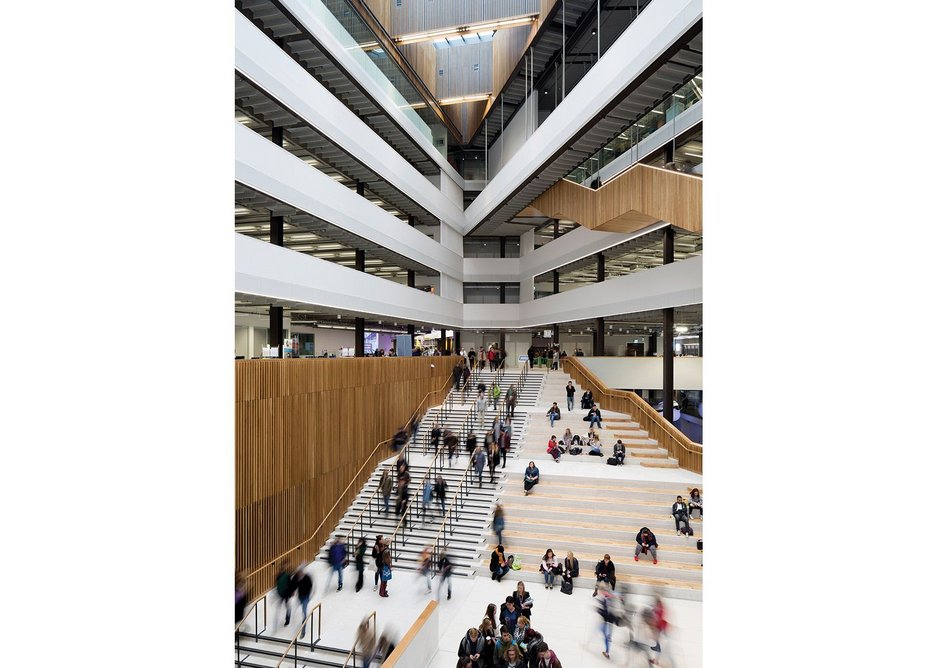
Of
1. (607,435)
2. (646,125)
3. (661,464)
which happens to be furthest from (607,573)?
(646,125)

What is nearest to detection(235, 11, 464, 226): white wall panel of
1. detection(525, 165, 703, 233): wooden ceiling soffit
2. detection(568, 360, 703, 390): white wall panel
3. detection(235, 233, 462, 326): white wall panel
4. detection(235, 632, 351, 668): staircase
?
detection(235, 233, 462, 326): white wall panel

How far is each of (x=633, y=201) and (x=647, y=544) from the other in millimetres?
9790

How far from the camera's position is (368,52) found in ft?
65.4

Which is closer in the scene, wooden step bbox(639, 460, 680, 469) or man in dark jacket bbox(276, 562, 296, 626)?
man in dark jacket bbox(276, 562, 296, 626)

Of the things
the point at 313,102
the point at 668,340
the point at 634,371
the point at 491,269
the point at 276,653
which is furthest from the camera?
the point at 491,269

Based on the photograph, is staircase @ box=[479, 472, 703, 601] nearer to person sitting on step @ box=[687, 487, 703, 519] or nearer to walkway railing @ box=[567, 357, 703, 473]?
person sitting on step @ box=[687, 487, 703, 519]

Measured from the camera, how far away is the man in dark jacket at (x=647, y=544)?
12.0 meters

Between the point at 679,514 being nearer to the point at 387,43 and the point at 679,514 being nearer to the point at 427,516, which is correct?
the point at 427,516

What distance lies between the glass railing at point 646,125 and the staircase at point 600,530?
10942mm

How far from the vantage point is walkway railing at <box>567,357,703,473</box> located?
16308 mm

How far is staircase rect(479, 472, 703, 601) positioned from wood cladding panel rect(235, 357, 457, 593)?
14.9ft
